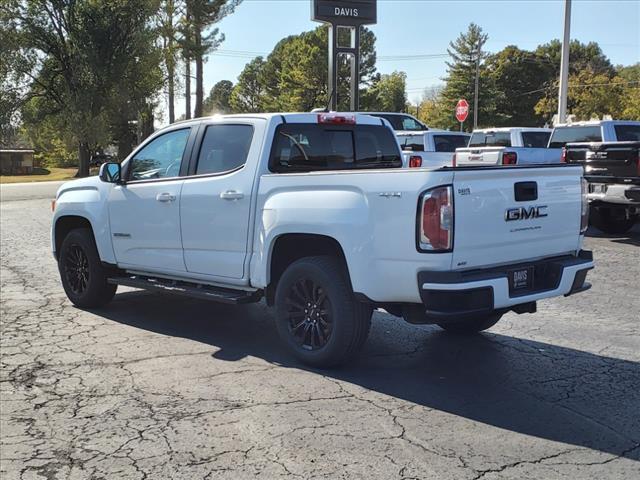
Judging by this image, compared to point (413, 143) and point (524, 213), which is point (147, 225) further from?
point (413, 143)

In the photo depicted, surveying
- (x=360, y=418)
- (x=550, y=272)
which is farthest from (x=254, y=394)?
(x=550, y=272)

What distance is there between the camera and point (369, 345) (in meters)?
5.88

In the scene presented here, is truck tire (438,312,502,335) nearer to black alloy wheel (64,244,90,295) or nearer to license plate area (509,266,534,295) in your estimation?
license plate area (509,266,534,295)

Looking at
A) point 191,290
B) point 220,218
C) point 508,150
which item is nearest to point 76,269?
point 191,290

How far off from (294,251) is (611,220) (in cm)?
966

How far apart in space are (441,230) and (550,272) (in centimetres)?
115

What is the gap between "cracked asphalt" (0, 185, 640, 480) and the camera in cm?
360

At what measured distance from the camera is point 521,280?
15.4 ft

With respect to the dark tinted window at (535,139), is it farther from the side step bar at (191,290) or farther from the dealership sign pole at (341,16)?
the side step bar at (191,290)

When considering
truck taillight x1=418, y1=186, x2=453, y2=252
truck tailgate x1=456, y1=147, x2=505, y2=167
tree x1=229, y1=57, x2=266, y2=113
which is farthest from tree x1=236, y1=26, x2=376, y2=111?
truck taillight x1=418, y1=186, x2=453, y2=252

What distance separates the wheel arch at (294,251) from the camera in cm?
503

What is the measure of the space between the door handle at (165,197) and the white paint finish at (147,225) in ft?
0.04

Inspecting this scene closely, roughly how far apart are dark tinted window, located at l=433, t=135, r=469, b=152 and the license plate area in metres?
13.6

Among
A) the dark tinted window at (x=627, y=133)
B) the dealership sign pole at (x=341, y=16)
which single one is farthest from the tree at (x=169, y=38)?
the dark tinted window at (x=627, y=133)
